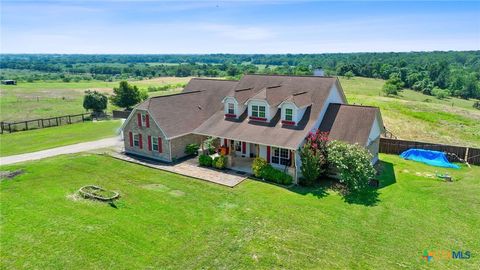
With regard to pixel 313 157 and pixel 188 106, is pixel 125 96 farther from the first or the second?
pixel 313 157

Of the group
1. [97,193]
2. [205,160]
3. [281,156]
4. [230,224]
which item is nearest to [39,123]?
[97,193]

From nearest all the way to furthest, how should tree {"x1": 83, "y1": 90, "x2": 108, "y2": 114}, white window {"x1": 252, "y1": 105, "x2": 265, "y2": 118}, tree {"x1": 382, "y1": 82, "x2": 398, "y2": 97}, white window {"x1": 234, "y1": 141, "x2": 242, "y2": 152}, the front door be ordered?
white window {"x1": 252, "y1": 105, "x2": 265, "y2": 118}
the front door
white window {"x1": 234, "y1": 141, "x2": 242, "y2": 152}
tree {"x1": 83, "y1": 90, "x2": 108, "y2": 114}
tree {"x1": 382, "y1": 82, "x2": 398, "y2": 97}

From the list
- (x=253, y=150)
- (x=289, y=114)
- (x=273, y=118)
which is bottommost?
(x=253, y=150)

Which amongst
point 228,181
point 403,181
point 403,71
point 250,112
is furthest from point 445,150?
point 403,71

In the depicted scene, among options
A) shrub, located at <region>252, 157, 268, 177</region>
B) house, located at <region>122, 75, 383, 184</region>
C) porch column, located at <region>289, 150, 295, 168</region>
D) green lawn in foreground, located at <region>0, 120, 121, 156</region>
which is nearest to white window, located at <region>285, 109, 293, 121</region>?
house, located at <region>122, 75, 383, 184</region>

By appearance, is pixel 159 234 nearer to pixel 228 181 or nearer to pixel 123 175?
pixel 228 181

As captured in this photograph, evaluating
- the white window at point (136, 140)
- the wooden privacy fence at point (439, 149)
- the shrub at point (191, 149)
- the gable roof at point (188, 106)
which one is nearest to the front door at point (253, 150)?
the shrub at point (191, 149)
